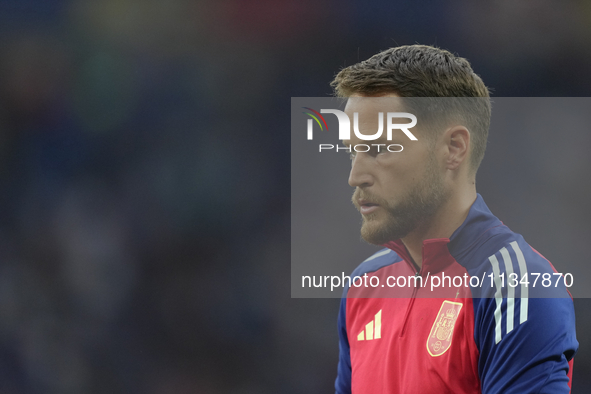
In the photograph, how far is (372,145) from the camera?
3.53 feet

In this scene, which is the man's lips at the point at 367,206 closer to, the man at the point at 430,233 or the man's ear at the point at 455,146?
the man at the point at 430,233

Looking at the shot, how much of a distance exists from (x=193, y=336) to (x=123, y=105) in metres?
1.22

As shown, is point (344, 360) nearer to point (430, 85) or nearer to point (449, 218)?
point (449, 218)

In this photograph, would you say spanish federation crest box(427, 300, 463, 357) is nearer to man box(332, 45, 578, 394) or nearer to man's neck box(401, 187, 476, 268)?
man box(332, 45, 578, 394)

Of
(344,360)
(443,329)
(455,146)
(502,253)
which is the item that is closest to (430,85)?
(455,146)

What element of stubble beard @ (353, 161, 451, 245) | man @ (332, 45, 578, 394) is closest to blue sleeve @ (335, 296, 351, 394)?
man @ (332, 45, 578, 394)

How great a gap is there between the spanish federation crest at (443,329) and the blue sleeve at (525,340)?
0.16 ft

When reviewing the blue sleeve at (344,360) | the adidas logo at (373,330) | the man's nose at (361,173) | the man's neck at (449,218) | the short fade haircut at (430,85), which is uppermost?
the short fade haircut at (430,85)

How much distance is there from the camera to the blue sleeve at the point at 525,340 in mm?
850

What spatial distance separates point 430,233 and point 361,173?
192 mm

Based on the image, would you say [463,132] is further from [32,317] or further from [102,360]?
[32,317]

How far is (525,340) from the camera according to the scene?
34.1 inches

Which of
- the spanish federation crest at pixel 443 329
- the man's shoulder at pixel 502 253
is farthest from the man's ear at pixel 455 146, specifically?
the spanish federation crest at pixel 443 329

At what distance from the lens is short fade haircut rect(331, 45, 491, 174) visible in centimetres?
105
